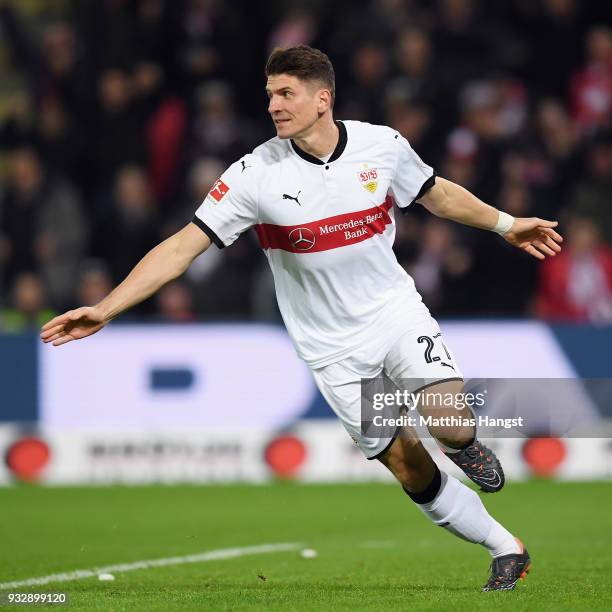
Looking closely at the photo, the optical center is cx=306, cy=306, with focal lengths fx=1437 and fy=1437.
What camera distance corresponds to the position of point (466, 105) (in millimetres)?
15438

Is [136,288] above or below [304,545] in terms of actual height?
above

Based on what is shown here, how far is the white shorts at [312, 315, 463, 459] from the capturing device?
23.2 ft

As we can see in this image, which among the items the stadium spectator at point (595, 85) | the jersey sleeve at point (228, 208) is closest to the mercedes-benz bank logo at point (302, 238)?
the jersey sleeve at point (228, 208)

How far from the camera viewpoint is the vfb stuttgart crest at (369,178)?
23.5ft

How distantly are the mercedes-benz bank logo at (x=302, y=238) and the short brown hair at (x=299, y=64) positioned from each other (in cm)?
74

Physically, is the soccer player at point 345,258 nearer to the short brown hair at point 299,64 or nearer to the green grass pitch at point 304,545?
the short brown hair at point 299,64

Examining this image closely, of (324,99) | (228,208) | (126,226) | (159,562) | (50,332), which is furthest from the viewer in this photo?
(126,226)

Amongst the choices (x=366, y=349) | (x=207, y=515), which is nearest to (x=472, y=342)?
(x=207, y=515)

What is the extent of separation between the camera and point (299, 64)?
23.2ft

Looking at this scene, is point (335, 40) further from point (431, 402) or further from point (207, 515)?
point (431, 402)

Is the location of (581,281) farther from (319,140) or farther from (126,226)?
(319,140)

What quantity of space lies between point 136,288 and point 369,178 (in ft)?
4.32

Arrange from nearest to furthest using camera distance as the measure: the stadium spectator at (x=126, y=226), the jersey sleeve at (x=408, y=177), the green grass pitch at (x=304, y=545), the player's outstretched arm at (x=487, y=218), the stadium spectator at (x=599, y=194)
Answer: the green grass pitch at (x=304, y=545) → the jersey sleeve at (x=408, y=177) → the player's outstretched arm at (x=487, y=218) → the stadium spectator at (x=599, y=194) → the stadium spectator at (x=126, y=226)

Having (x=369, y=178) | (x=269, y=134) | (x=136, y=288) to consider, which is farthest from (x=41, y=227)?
(x=136, y=288)
